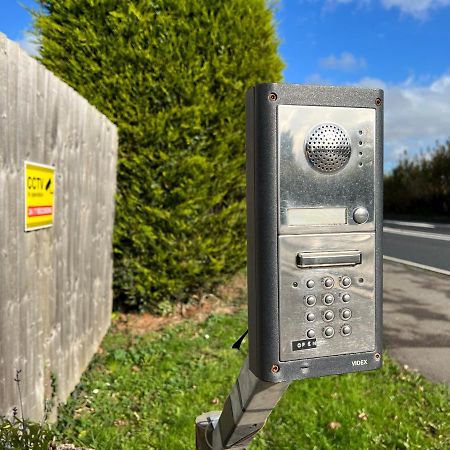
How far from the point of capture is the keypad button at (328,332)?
4.76ft

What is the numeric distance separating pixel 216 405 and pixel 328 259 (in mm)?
2725

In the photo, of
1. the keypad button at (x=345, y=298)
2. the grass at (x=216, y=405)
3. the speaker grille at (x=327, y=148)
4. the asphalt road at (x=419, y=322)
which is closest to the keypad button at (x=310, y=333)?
the keypad button at (x=345, y=298)

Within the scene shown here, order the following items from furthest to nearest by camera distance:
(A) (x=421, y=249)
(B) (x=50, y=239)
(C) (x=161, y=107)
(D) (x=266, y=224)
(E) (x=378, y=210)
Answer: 1. (A) (x=421, y=249)
2. (C) (x=161, y=107)
3. (B) (x=50, y=239)
4. (E) (x=378, y=210)
5. (D) (x=266, y=224)

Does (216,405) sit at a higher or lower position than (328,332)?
lower

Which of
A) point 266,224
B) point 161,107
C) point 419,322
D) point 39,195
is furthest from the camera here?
point 419,322

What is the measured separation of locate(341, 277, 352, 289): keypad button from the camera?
147cm

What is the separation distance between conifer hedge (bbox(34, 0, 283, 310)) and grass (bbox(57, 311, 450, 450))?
111 centimetres

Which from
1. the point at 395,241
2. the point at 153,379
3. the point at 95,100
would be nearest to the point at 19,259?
the point at 153,379

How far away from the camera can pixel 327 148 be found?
4.61 feet

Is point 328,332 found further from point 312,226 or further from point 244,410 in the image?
point 244,410

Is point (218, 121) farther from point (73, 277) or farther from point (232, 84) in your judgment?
point (73, 277)

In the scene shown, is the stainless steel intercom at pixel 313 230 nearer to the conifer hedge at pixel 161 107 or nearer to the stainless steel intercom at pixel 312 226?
the stainless steel intercom at pixel 312 226

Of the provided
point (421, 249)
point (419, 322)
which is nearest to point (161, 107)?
point (419, 322)

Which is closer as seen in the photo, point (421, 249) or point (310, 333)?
point (310, 333)
